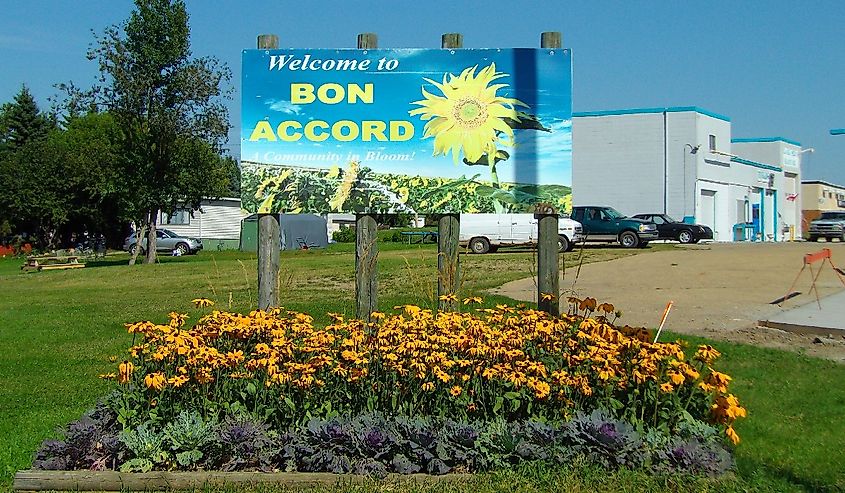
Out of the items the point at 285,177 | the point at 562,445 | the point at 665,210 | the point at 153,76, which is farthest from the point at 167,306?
the point at 665,210

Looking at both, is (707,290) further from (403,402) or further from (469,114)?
(403,402)

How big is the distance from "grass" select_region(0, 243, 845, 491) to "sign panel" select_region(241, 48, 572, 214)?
0.81 m

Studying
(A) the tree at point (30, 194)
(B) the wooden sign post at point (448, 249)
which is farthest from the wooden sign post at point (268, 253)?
(A) the tree at point (30, 194)

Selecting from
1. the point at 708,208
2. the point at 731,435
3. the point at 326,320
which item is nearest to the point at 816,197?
the point at 708,208

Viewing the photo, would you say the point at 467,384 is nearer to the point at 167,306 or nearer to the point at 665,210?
the point at 167,306

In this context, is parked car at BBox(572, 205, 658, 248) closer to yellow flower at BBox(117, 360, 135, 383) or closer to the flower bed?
the flower bed

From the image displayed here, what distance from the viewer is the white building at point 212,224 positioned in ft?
190

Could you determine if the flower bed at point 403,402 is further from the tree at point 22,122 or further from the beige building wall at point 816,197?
the beige building wall at point 816,197

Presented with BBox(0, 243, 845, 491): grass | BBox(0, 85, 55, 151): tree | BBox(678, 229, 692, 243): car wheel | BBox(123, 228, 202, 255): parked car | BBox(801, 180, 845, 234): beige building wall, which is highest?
BBox(0, 85, 55, 151): tree

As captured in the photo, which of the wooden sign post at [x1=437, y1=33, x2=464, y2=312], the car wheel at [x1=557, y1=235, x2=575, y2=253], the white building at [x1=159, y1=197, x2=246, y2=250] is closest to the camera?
the wooden sign post at [x1=437, y1=33, x2=464, y2=312]

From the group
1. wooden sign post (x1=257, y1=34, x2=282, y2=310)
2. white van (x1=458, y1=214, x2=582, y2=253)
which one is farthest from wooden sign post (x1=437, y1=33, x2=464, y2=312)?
white van (x1=458, y1=214, x2=582, y2=253)

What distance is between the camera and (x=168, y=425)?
5430mm

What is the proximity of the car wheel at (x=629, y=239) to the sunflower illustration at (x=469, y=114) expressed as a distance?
2796cm

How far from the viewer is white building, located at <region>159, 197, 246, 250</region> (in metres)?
58.0
